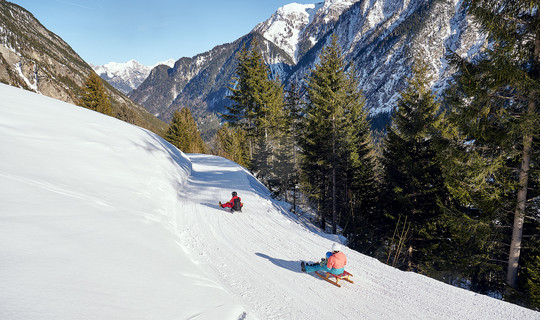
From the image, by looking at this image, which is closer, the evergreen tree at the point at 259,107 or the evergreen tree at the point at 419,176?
the evergreen tree at the point at 419,176

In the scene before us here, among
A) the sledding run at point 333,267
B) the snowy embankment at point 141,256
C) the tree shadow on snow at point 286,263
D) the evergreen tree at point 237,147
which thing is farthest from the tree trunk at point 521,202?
the evergreen tree at point 237,147

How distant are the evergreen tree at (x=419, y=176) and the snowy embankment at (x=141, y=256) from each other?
7772 mm

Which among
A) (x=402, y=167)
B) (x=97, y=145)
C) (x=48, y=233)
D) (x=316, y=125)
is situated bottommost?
(x=48, y=233)

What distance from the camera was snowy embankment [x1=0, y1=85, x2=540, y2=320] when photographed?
3.44 m

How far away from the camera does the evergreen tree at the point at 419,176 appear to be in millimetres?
12719

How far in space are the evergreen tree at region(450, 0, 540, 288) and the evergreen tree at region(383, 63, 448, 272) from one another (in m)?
4.23

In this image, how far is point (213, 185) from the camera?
15.1m

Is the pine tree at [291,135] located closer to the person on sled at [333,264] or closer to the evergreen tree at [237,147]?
the person on sled at [333,264]

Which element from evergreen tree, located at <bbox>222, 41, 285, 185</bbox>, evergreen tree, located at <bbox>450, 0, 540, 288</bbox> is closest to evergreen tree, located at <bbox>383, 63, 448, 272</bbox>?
evergreen tree, located at <bbox>450, 0, 540, 288</bbox>

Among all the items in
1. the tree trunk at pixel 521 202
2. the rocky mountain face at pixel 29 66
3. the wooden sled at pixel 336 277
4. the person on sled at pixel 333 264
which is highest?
the rocky mountain face at pixel 29 66

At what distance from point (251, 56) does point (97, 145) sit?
17882mm

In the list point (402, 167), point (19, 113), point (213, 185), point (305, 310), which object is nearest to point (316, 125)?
point (402, 167)

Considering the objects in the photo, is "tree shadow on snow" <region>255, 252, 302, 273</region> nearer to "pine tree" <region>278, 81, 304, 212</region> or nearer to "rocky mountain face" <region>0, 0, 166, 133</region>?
"pine tree" <region>278, 81, 304, 212</region>

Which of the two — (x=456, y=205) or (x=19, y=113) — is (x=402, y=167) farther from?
(x=19, y=113)
